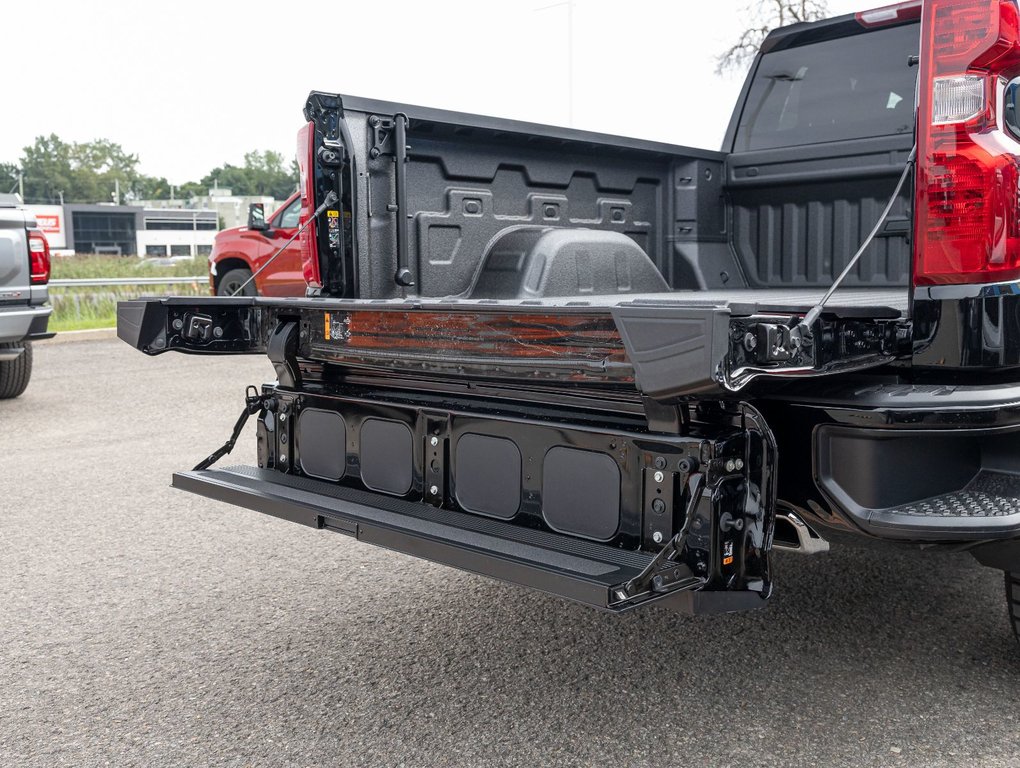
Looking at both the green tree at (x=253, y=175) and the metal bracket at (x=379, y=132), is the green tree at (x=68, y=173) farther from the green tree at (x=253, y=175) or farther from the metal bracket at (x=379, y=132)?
the metal bracket at (x=379, y=132)

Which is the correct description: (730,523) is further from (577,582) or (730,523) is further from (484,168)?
(484,168)

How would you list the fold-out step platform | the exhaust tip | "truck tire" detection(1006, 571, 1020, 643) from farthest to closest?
"truck tire" detection(1006, 571, 1020, 643) → the exhaust tip → the fold-out step platform

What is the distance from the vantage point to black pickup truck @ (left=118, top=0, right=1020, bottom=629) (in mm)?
2371

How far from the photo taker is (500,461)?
2850 mm

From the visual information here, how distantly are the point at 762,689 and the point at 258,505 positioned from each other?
1641 mm

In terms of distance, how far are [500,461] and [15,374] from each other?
6.91 meters

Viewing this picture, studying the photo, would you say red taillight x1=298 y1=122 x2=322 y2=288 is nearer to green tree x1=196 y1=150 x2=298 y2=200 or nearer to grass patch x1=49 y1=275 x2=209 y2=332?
grass patch x1=49 y1=275 x2=209 y2=332

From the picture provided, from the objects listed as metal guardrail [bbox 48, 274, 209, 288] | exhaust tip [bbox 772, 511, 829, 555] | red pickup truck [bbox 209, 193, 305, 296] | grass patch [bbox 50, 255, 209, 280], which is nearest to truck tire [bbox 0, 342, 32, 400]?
red pickup truck [bbox 209, 193, 305, 296]

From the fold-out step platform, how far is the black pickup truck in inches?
0.4

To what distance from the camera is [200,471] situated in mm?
3459

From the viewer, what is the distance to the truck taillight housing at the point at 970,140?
2369 millimetres

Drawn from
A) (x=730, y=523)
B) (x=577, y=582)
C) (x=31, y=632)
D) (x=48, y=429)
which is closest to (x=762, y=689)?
(x=730, y=523)

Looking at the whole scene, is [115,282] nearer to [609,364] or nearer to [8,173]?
[609,364]

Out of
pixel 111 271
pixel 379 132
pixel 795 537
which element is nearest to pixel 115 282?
pixel 111 271
